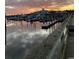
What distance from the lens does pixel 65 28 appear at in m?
1.61

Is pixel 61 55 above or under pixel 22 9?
under

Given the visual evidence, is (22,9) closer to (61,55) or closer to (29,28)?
(29,28)

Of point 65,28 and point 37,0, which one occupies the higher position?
point 37,0

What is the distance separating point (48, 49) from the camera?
127 cm

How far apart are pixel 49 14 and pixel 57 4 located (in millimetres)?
97

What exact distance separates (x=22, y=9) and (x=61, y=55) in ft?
1.51

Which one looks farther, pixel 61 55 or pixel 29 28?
pixel 29 28

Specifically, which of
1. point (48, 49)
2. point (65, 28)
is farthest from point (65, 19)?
point (48, 49)

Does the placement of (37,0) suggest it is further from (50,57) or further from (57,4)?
(50,57)

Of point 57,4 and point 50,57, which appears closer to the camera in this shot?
point 50,57
